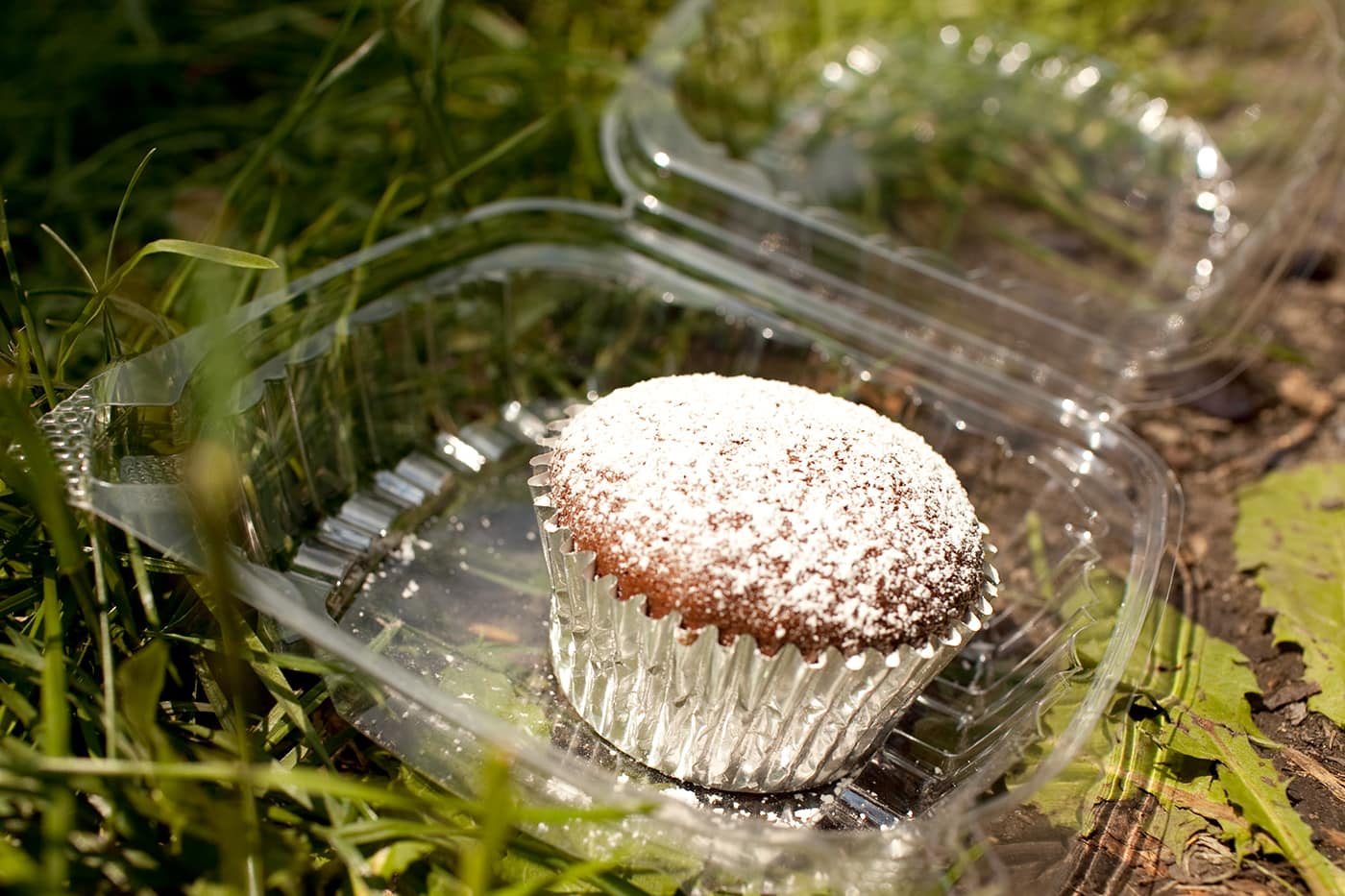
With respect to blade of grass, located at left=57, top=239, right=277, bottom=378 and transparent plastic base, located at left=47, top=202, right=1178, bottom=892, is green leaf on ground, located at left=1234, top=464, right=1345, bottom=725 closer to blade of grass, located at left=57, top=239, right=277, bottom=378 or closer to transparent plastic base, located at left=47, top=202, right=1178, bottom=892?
transparent plastic base, located at left=47, top=202, right=1178, bottom=892

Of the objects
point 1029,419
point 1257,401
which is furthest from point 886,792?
point 1257,401

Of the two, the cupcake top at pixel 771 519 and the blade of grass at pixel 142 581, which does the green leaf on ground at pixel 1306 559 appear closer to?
the cupcake top at pixel 771 519

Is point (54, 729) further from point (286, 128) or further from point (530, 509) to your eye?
point (286, 128)

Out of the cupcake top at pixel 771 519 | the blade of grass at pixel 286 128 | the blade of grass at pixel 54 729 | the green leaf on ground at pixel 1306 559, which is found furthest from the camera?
the blade of grass at pixel 286 128

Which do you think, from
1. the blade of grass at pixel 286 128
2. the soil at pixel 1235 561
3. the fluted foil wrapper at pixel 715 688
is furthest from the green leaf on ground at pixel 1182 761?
the blade of grass at pixel 286 128

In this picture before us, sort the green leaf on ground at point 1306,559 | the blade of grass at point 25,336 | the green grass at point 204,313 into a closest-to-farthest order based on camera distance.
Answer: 1. the green grass at point 204,313
2. the blade of grass at point 25,336
3. the green leaf on ground at point 1306,559

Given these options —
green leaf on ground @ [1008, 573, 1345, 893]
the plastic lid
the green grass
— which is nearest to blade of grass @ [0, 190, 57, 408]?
the green grass

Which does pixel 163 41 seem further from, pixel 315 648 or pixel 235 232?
pixel 315 648
